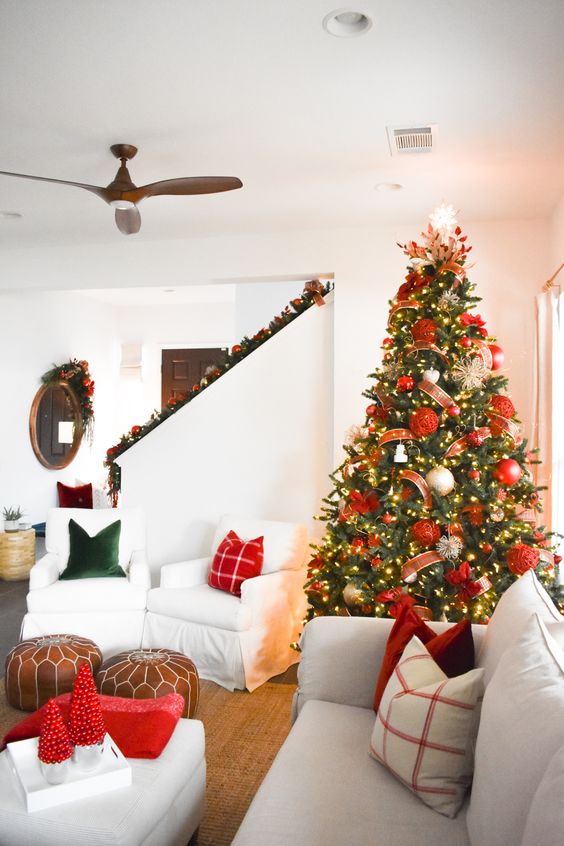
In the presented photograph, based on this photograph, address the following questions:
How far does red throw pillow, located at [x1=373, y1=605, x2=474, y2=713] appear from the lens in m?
2.08

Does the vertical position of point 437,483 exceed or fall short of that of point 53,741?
it exceeds it

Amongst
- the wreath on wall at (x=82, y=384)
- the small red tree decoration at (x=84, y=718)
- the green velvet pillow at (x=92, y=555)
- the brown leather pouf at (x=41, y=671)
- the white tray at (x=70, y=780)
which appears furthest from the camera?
the wreath on wall at (x=82, y=384)

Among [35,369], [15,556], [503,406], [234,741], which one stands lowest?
[234,741]

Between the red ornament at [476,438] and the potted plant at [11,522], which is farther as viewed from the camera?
the potted plant at [11,522]

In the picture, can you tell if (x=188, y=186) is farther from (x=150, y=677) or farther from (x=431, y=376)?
(x=150, y=677)

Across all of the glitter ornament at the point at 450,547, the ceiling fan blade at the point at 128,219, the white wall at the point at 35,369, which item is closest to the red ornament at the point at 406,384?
the glitter ornament at the point at 450,547

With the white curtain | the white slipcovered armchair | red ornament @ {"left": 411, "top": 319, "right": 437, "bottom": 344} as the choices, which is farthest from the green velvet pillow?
the white curtain

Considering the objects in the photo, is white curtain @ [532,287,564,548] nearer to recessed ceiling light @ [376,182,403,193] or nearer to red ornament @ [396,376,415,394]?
red ornament @ [396,376,415,394]

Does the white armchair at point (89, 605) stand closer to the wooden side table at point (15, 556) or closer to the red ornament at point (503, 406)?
the wooden side table at point (15, 556)

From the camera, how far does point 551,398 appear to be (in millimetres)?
4039

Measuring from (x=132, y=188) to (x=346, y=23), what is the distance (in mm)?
1307

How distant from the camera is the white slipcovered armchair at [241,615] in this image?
3.79 meters

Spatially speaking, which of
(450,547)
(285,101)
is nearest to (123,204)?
(285,101)

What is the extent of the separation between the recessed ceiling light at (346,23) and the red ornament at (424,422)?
175 cm
